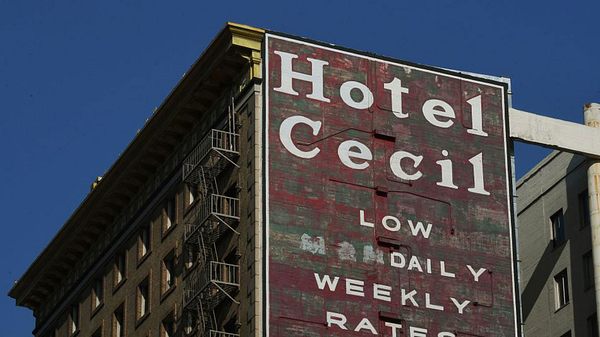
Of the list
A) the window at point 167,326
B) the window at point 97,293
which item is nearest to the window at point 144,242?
the window at point 97,293

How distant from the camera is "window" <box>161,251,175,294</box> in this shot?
3792 inches

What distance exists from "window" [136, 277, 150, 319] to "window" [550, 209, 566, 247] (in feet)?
71.8

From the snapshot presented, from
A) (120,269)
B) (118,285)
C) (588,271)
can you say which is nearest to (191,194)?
Answer: (118,285)

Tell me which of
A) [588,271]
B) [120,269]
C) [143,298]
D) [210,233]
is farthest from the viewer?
[120,269]

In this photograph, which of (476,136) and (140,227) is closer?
(476,136)

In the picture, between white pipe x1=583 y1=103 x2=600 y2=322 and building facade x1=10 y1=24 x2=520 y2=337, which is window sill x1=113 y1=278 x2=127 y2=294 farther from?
white pipe x1=583 y1=103 x2=600 y2=322

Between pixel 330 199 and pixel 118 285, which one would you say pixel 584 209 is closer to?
pixel 330 199

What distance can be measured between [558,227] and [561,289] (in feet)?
11.1

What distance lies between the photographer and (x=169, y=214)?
98.4 m

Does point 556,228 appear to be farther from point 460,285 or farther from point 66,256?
point 66,256

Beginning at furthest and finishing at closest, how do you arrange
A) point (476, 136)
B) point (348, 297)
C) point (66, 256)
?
point (66, 256) < point (476, 136) < point (348, 297)

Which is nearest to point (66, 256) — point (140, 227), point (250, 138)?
point (140, 227)

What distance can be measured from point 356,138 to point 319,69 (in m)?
3.67

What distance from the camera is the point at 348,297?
3408 inches
